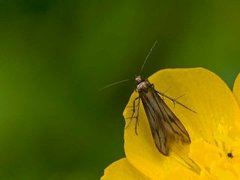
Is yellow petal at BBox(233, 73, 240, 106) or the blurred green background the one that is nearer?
yellow petal at BBox(233, 73, 240, 106)

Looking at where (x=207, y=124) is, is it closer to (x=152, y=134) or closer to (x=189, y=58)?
(x=152, y=134)

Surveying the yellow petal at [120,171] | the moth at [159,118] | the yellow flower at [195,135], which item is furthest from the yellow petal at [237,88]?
the yellow petal at [120,171]

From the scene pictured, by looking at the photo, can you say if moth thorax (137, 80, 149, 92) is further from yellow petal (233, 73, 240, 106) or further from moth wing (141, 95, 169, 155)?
yellow petal (233, 73, 240, 106)

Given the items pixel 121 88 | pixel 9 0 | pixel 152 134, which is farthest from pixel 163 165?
pixel 9 0

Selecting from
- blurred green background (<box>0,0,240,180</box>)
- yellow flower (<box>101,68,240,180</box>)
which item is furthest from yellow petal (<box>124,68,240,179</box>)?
blurred green background (<box>0,0,240,180</box>)

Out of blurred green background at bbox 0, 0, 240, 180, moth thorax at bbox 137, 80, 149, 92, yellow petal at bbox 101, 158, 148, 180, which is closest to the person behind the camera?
yellow petal at bbox 101, 158, 148, 180

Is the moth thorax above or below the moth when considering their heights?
above
